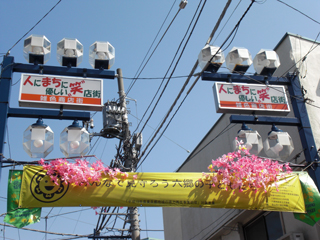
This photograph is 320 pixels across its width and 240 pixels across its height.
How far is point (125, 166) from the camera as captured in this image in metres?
12.5

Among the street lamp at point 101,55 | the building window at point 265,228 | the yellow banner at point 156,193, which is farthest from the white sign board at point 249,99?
the building window at point 265,228

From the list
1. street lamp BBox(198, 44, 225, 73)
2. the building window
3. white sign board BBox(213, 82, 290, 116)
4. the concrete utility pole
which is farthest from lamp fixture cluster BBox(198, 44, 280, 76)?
the building window

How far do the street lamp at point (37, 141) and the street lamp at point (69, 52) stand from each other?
1.75 meters

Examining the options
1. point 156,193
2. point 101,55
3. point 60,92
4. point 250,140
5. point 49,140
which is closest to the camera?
point 156,193

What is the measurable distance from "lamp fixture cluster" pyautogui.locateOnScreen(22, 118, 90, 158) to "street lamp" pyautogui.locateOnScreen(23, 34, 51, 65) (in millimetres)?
1561

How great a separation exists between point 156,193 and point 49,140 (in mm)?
2553

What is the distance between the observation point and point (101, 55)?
884cm

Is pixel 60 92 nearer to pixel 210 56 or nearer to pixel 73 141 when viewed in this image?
pixel 73 141

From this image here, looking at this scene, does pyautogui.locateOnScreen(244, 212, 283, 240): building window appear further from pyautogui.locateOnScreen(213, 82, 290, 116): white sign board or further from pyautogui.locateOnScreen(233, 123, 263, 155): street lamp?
pyautogui.locateOnScreen(213, 82, 290, 116): white sign board

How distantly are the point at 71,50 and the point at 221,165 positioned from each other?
4335mm

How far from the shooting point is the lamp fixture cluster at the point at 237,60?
29.1 ft

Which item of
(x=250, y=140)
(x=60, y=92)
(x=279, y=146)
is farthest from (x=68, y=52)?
(x=279, y=146)

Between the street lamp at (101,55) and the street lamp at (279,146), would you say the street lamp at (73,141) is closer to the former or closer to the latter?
the street lamp at (101,55)

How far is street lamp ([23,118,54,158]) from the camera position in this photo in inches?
300
